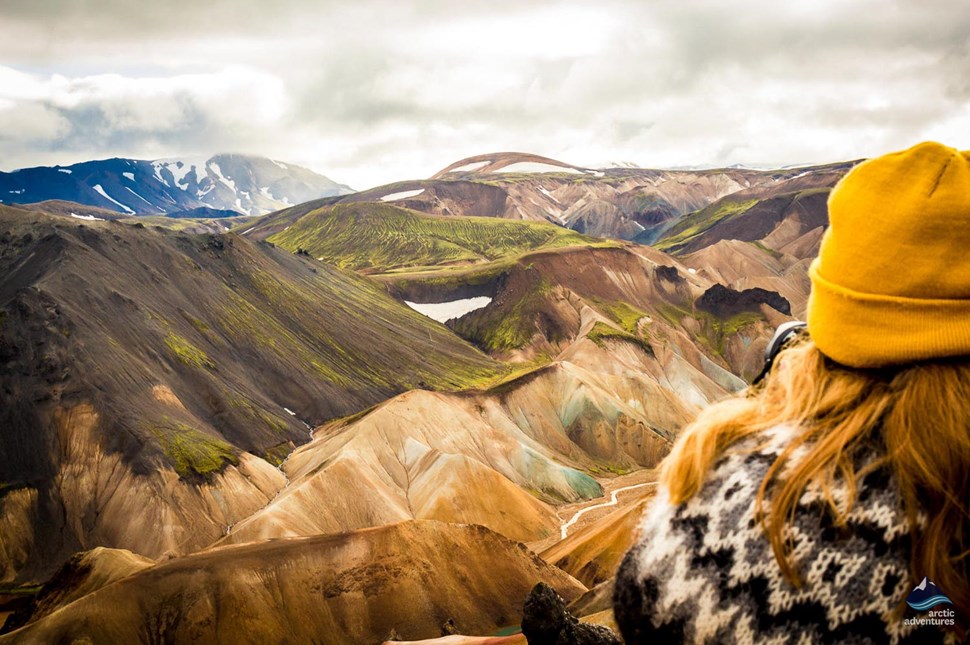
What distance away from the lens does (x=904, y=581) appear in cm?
288

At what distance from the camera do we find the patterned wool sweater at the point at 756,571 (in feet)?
9.53

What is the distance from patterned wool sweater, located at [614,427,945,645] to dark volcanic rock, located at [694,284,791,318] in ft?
552

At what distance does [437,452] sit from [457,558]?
3300 centimetres

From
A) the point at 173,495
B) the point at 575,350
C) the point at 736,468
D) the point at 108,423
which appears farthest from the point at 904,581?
the point at 575,350

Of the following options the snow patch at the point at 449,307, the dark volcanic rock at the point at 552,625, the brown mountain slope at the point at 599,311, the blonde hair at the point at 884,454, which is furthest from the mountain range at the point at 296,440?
the blonde hair at the point at 884,454

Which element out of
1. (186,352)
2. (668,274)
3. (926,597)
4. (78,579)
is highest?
(926,597)

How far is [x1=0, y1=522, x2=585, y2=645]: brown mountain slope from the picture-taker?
145 ft

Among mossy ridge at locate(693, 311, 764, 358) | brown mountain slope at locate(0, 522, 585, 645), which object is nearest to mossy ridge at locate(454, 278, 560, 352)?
mossy ridge at locate(693, 311, 764, 358)

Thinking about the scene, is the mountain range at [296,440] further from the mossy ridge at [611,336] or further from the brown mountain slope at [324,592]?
the mossy ridge at [611,336]

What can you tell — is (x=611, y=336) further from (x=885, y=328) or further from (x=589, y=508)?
(x=885, y=328)

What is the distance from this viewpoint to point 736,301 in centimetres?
16538

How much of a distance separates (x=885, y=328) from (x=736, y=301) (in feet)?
559

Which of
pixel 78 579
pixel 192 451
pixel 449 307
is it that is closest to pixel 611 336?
pixel 449 307

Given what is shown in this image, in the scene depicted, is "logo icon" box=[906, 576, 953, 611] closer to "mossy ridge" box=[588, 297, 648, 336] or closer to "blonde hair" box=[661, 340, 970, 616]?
"blonde hair" box=[661, 340, 970, 616]
